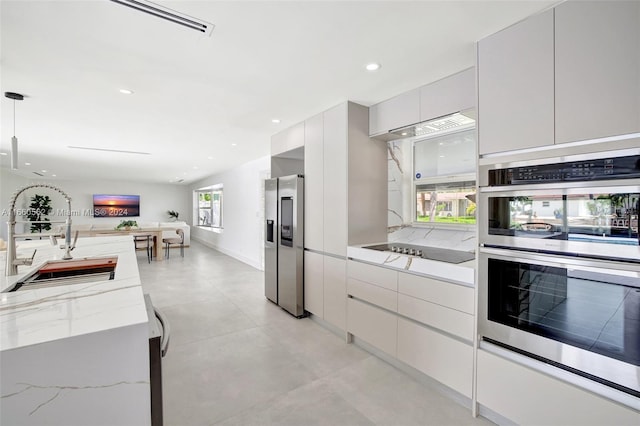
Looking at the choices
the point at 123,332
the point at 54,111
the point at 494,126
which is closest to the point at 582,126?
the point at 494,126

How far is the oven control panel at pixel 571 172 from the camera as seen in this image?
137 centimetres

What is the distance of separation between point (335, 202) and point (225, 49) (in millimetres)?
1687

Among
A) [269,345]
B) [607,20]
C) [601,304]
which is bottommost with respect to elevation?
[269,345]

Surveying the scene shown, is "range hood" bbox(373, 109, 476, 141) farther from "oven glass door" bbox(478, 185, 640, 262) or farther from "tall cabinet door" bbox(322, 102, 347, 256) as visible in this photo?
"oven glass door" bbox(478, 185, 640, 262)

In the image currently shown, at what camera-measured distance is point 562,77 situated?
1.55 m

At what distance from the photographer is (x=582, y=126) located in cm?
149

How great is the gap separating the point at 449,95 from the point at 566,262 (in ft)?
4.77

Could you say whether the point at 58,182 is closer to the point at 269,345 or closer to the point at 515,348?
the point at 269,345

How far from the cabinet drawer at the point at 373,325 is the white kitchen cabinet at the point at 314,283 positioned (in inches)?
19.5

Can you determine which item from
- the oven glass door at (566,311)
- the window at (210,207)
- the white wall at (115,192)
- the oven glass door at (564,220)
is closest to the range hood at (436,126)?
the oven glass door at (564,220)

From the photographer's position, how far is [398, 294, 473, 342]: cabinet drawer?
6.49 feet

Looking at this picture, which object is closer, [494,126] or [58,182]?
[494,126]

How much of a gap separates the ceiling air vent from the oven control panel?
1.97 metres

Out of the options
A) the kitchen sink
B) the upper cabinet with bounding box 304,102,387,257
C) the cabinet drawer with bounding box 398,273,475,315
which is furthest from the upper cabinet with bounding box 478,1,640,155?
the kitchen sink
